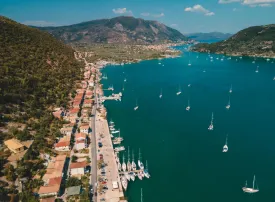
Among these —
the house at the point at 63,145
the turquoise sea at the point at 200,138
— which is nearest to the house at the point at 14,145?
the house at the point at 63,145

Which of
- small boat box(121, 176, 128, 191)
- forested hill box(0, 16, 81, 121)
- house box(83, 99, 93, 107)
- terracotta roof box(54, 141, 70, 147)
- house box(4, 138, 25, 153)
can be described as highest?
forested hill box(0, 16, 81, 121)

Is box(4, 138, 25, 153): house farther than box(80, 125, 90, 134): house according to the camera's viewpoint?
No

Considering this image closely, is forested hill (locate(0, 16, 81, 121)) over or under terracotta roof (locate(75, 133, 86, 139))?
over

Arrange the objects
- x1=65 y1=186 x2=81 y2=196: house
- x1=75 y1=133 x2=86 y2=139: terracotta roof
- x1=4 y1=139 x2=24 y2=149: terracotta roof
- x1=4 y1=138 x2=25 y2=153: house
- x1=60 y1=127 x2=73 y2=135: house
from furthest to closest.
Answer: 1. x1=60 y1=127 x2=73 y2=135: house
2. x1=75 y1=133 x2=86 y2=139: terracotta roof
3. x1=4 y1=139 x2=24 y2=149: terracotta roof
4. x1=4 y1=138 x2=25 y2=153: house
5. x1=65 y1=186 x2=81 y2=196: house

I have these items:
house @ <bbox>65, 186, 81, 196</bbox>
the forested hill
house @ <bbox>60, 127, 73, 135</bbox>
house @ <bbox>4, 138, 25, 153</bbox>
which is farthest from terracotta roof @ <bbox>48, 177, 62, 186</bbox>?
the forested hill

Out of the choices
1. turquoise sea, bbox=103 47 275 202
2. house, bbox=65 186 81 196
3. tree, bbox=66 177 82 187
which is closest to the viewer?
house, bbox=65 186 81 196

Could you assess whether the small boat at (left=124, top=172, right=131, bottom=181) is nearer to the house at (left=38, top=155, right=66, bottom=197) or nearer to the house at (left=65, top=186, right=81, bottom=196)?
the house at (left=65, top=186, right=81, bottom=196)
